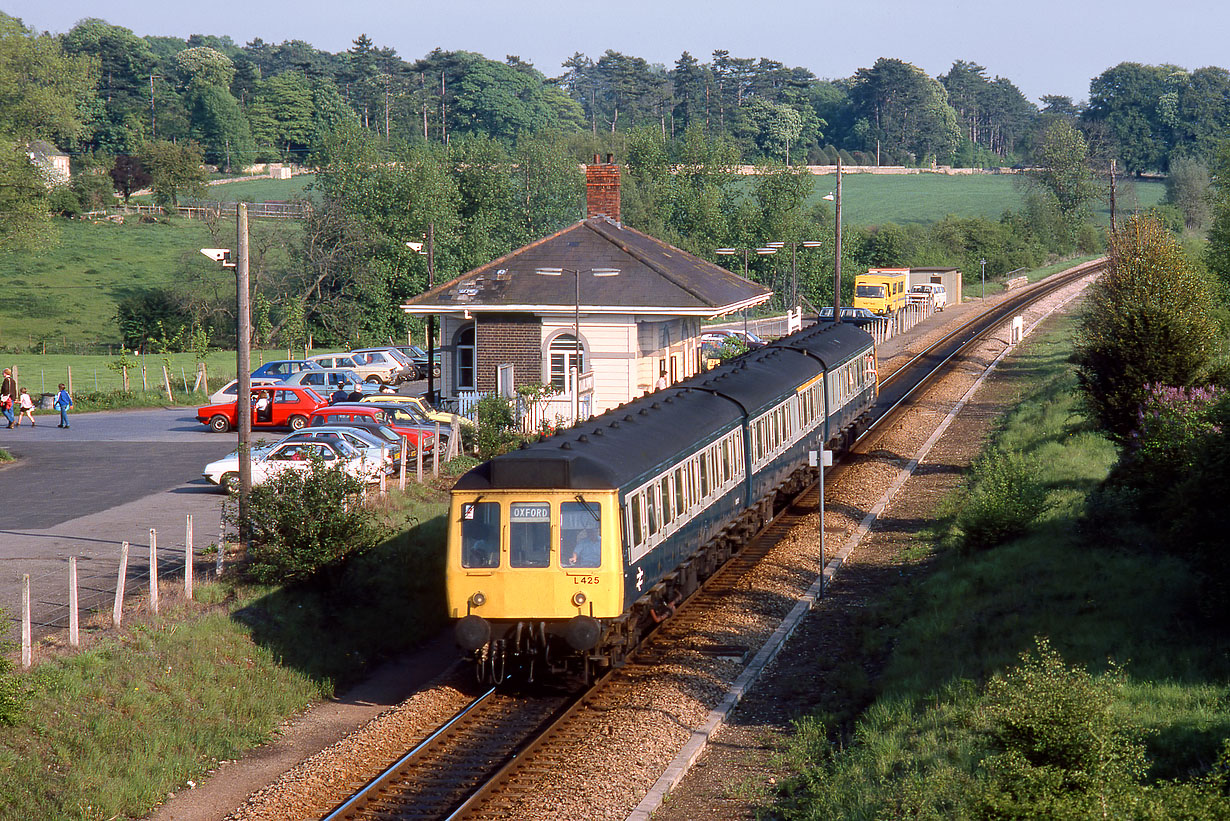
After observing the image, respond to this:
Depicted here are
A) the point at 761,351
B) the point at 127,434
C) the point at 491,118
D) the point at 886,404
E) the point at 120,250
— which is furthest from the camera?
the point at 491,118

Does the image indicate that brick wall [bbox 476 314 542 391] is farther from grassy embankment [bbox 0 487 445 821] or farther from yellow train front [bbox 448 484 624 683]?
yellow train front [bbox 448 484 624 683]

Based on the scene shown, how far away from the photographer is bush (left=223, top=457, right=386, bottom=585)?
18.8 m

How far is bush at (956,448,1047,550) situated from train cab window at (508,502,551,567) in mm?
8897

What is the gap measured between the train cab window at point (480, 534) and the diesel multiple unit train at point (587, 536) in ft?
0.04

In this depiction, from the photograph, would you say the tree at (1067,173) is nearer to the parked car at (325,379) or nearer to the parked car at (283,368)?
the parked car at (283,368)

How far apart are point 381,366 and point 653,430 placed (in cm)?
3229

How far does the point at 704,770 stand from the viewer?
43.1ft

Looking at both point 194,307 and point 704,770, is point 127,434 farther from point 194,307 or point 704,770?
point 194,307

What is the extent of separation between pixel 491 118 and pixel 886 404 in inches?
4615

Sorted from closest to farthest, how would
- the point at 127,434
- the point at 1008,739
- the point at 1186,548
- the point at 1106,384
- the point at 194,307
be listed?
1. the point at 1008,739
2. the point at 1186,548
3. the point at 1106,384
4. the point at 127,434
5. the point at 194,307

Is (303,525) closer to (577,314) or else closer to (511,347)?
(577,314)

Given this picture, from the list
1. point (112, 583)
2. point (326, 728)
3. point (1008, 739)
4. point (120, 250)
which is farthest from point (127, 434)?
point (120, 250)

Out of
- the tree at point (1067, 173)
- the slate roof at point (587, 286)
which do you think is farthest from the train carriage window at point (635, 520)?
the tree at point (1067, 173)

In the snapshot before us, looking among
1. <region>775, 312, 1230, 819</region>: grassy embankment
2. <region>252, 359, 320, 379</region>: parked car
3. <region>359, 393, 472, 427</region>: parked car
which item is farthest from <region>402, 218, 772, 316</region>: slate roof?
<region>775, 312, 1230, 819</region>: grassy embankment
